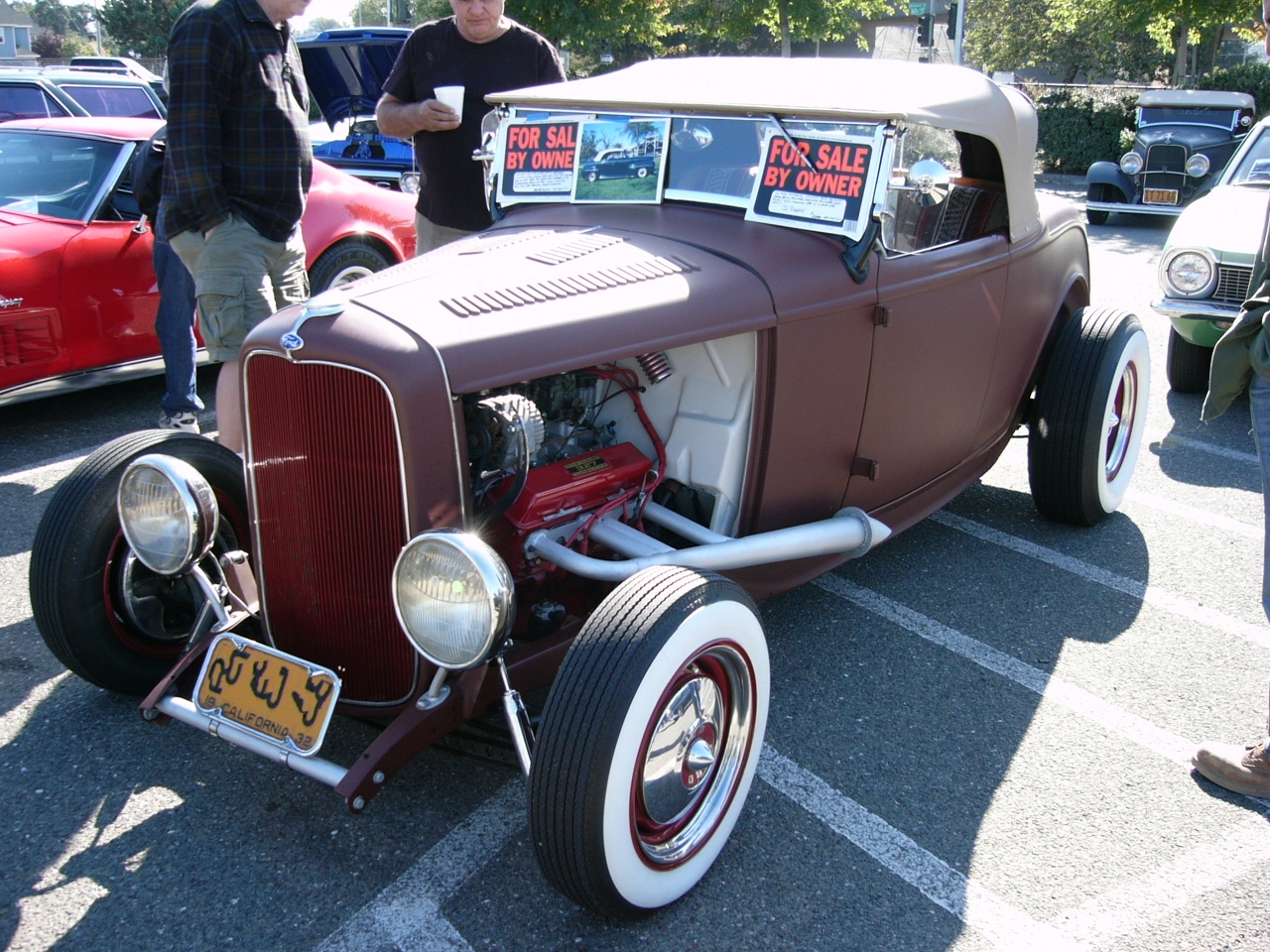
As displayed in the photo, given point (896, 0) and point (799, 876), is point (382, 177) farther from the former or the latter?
point (896, 0)

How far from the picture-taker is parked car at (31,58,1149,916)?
2.13m

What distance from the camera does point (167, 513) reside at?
8.08 feet

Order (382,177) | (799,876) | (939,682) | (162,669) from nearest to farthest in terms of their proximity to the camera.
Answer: (799,876) < (162,669) < (939,682) < (382,177)

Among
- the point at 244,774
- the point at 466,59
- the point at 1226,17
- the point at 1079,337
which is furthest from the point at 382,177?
the point at 1226,17

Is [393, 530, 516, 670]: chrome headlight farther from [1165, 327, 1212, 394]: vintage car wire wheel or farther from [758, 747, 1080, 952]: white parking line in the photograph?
[1165, 327, 1212, 394]: vintage car wire wheel

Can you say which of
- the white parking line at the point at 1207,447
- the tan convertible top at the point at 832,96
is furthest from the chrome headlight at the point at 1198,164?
the tan convertible top at the point at 832,96

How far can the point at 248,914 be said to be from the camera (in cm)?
217

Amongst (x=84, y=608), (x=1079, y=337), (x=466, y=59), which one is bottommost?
(x=84, y=608)

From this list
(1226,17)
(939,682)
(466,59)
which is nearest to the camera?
(939,682)

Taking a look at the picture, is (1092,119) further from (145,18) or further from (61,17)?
(61,17)

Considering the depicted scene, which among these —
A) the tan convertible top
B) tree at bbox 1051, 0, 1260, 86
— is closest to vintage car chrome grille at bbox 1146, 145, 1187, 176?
tree at bbox 1051, 0, 1260, 86

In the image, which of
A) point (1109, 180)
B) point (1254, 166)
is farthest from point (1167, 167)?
point (1254, 166)

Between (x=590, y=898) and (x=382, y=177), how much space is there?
7.89 meters

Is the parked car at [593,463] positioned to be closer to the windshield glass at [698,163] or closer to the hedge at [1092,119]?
the windshield glass at [698,163]
